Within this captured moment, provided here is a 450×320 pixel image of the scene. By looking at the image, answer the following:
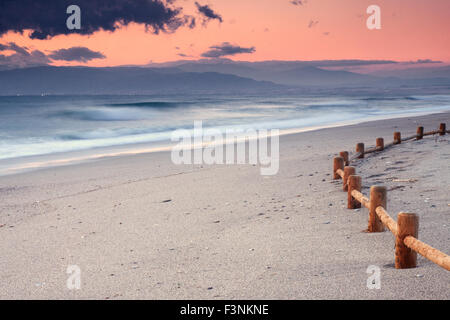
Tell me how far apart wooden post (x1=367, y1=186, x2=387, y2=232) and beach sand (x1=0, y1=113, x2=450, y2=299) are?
0.11 meters

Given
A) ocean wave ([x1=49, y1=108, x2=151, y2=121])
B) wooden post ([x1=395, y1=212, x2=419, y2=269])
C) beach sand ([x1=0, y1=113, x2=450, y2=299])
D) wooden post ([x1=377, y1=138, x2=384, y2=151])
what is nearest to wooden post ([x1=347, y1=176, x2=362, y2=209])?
beach sand ([x1=0, y1=113, x2=450, y2=299])

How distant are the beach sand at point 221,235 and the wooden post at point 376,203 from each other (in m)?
0.11

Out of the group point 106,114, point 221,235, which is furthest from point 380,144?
point 106,114

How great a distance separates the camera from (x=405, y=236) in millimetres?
3689

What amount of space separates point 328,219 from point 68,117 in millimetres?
40095

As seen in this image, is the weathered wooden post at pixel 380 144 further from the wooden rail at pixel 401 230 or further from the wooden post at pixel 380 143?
the wooden rail at pixel 401 230

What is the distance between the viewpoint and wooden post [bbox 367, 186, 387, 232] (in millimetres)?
4617

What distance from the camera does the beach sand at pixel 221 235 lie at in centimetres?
392

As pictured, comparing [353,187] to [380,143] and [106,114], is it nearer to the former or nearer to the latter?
[380,143]

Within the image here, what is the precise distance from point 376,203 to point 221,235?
204 centimetres

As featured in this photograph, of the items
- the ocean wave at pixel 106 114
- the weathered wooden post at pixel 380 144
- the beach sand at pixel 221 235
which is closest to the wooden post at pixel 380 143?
the weathered wooden post at pixel 380 144

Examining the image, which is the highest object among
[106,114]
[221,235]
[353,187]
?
[353,187]

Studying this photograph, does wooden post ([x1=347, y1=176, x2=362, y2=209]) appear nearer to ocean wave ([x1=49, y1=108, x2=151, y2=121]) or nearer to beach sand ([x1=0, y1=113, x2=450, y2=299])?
beach sand ([x1=0, y1=113, x2=450, y2=299])
